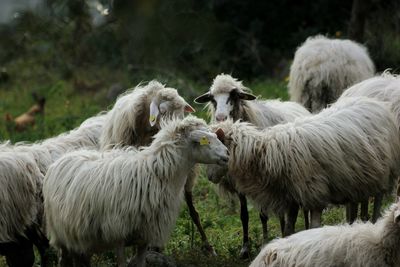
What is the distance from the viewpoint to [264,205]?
7703mm

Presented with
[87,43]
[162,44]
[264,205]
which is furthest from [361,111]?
[162,44]

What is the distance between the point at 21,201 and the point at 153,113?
1.61 m

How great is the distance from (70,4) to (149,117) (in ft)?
13.5

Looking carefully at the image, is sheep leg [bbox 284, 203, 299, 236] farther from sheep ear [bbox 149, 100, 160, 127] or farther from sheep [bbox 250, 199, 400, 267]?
sheep ear [bbox 149, 100, 160, 127]

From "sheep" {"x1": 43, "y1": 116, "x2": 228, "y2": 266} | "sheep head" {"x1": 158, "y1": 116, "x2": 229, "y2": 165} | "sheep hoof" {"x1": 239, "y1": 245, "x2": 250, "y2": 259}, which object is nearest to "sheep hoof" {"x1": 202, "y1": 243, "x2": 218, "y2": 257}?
"sheep hoof" {"x1": 239, "y1": 245, "x2": 250, "y2": 259}

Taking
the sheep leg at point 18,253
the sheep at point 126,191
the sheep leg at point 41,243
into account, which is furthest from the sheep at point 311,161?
the sheep leg at point 18,253

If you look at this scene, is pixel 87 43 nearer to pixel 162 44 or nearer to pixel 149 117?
pixel 149 117

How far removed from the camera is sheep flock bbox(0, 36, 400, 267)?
708 cm

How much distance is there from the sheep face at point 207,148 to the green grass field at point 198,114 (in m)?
1.33

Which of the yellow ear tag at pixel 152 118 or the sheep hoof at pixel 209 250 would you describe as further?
the sheep hoof at pixel 209 250

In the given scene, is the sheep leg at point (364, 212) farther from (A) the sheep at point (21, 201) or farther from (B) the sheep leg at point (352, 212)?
(A) the sheep at point (21, 201)

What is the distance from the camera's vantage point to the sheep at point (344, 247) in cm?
590

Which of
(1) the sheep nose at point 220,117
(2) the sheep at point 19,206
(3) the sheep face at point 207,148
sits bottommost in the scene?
(2) the sheep at point 19,206

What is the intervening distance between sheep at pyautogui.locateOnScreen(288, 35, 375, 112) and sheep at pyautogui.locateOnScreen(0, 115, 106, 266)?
4.35 metres
